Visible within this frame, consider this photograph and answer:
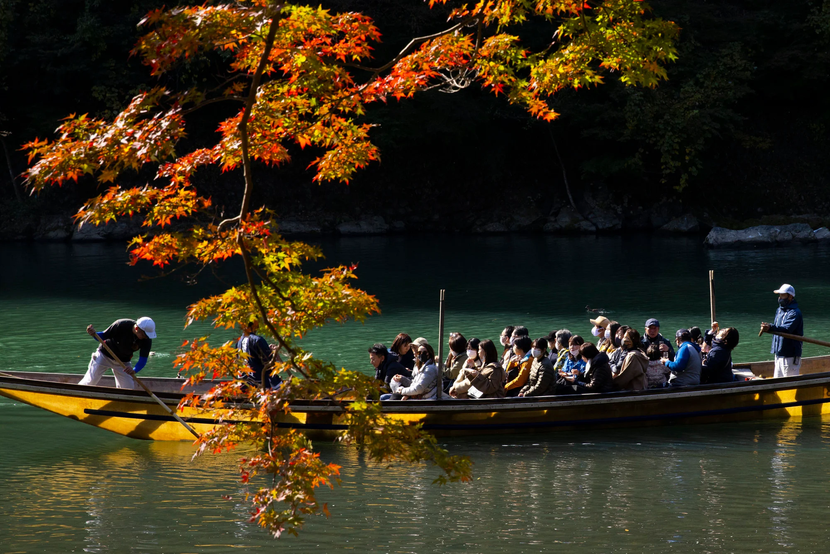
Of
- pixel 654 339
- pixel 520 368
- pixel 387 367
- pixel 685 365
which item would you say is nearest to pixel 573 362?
pixel 520 368

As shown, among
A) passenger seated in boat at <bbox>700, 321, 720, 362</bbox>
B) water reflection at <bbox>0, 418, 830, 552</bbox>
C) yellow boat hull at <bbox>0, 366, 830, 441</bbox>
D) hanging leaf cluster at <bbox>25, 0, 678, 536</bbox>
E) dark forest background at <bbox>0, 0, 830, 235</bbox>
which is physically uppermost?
dark forest background at <bbox>0, 0, 830, 235</bbox>

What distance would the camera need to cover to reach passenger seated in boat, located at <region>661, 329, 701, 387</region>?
10266mm

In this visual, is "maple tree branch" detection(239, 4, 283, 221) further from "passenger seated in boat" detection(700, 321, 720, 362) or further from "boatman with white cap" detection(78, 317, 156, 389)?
"passenger seated in boat" detection(700, 321, 720, 362)

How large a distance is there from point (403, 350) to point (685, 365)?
3.22 m

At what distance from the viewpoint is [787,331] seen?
10.8m

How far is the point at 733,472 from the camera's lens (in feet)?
28.6

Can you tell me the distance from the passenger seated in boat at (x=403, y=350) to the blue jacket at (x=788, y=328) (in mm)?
4272

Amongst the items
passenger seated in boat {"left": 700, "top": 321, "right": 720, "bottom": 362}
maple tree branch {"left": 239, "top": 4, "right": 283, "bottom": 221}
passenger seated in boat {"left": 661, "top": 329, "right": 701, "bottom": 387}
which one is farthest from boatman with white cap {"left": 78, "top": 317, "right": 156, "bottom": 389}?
passenger seated in boat {"left": 700, "top": 321, "right": 720, "bottom": 362}

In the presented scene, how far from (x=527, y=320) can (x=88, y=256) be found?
1686 cm

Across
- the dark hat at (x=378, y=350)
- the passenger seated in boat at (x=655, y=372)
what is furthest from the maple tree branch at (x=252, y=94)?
the passenger seated in boat at (x=655, y=372)

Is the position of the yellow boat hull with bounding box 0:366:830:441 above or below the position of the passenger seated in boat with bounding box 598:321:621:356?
below

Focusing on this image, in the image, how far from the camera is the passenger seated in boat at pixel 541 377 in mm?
9945

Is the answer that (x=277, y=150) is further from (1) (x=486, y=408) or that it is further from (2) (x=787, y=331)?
(2) (x=787, y=331)

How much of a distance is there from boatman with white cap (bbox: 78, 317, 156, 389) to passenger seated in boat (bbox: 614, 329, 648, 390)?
→ 16.9 ft
